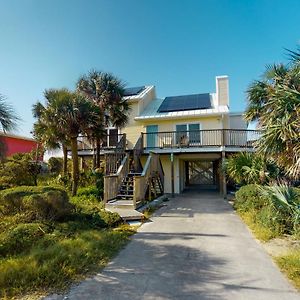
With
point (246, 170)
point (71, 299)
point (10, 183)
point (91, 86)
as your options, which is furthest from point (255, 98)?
point (10, 183)

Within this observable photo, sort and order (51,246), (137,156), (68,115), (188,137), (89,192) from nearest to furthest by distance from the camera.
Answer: (51,246)
(68,115)
(89,192)
(137,156)
(188,137)

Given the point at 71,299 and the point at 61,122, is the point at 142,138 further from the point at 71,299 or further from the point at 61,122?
the point at 71,299

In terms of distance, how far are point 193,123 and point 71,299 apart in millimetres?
15030

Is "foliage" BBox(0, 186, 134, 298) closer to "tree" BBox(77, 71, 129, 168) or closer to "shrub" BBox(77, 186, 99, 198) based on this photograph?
"shrub" BBox(77, 186, 99, 198)

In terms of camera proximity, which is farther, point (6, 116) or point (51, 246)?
point (6, 116)

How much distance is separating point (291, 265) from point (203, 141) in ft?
38.6

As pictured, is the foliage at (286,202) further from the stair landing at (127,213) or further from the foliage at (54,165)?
the foliage at (54,165)

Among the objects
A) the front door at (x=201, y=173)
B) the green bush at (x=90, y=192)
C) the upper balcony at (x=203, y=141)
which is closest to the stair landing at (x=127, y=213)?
the green bush at (x=90, y=192)

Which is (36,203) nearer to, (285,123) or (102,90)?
(285,123)

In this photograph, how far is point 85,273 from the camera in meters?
4.49

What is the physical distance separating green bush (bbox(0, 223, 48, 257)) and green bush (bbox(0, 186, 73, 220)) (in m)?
0.82

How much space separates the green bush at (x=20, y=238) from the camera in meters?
5.48

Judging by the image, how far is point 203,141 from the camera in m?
16.2

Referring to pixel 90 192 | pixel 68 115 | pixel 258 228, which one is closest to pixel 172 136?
pixel 90 192
